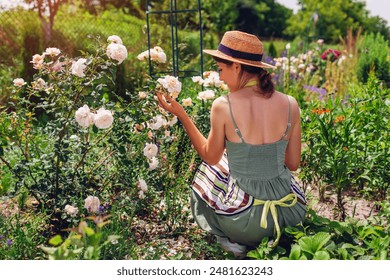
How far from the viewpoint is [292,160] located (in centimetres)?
283

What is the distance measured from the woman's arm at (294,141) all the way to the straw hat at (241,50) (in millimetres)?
265

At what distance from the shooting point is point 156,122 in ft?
9.38

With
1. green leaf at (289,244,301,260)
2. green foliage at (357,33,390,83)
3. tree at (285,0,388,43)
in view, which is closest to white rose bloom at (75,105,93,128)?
green leaf at (289,244,301,260)

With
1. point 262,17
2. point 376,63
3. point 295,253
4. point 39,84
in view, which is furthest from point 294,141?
point 262,17

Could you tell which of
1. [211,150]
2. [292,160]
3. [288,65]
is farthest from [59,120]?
[288,65]

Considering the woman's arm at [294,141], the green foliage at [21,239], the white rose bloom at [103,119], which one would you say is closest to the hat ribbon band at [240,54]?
the woman's arm at [294,141]

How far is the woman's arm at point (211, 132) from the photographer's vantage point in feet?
8.51

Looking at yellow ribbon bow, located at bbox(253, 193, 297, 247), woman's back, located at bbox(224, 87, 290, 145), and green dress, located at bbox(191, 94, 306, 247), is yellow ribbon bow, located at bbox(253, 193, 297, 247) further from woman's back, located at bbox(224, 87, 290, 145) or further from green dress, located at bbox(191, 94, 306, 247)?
woman's back, located at bbox(224, 87, 290, 145)

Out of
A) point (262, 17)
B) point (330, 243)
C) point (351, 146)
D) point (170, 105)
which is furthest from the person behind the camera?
point (262, 17)

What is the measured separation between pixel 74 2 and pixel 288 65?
8642 millimetres

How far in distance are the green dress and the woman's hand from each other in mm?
287

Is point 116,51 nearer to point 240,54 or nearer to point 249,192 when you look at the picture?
point 240,54

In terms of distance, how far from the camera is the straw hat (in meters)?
2.56

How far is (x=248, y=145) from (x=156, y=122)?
54 cm
